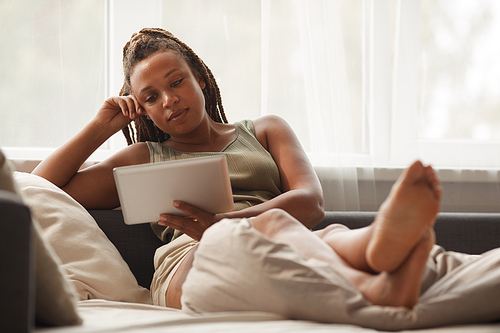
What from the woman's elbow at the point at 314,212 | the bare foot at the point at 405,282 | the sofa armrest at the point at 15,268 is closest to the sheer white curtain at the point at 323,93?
the woman's elbow at the point at 314,212

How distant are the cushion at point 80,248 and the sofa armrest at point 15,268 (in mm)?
606

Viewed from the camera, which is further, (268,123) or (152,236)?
(268,123)

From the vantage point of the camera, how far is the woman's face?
155cm

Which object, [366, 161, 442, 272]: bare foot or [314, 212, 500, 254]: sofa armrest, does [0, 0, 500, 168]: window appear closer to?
[314, 212, 500, 254]: sofa armrest

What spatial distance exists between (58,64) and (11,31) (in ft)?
0.79

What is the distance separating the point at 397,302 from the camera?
2.55ft

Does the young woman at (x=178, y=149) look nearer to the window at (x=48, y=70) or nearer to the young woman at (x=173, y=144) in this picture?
the young woman at (x=173, y=144)

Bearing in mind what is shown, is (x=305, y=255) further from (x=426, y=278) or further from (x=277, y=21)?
(x=277, y=21)

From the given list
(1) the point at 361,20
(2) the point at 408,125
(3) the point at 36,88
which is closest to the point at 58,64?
(3) the point at 36,88

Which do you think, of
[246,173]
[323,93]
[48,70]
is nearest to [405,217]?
[246,173]

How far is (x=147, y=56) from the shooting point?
159 centimetres

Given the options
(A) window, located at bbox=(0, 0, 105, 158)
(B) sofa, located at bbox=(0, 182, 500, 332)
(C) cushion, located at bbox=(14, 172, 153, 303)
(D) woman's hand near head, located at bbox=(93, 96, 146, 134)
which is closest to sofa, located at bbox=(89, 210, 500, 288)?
(C) cushion, located at bbox=(14, 172, 153, 303)

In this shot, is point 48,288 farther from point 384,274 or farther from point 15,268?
point 384,274

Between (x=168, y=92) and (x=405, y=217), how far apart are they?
39.2 inches
